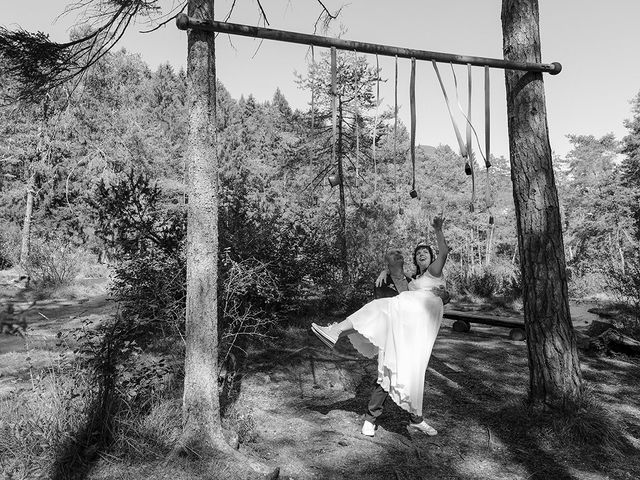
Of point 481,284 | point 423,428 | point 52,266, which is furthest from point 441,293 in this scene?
point 52,266

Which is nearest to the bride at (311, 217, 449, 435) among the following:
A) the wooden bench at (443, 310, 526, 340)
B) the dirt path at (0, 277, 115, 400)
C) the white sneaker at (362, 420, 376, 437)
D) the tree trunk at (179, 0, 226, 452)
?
the white sneaker at (362, 420, 376, 437)

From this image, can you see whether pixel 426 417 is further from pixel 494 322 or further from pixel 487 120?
pixel 494 322

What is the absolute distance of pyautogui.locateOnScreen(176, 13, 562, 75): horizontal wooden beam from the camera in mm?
3605

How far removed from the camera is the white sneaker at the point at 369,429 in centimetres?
434

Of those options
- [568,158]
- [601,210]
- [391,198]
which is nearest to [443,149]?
[568,158]

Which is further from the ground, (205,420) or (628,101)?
A: (628,101)

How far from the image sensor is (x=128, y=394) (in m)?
3.76

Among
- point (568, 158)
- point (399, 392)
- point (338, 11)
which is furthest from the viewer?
point (568, 158)

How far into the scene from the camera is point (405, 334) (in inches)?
167

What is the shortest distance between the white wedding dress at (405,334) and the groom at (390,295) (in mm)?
121

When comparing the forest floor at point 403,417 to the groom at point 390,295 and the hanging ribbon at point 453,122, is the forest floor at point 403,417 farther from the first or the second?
the hanging ribbon at point 453,122

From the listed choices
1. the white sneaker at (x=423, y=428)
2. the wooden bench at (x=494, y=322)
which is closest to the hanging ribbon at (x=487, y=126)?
the white sneaker at (x=423, y=428)

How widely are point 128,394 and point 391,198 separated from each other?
2995 centimetres

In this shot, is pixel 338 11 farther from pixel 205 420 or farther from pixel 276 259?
pixel 205 420
